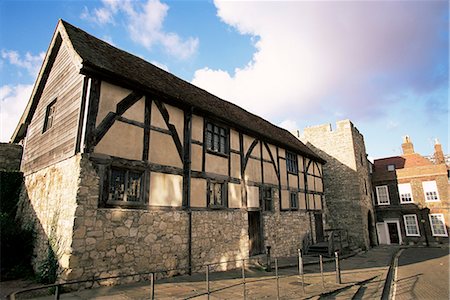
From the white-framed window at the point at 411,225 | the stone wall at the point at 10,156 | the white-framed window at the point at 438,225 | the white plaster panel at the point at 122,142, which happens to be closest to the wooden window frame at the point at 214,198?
the white plaster panel at the point at 122,142

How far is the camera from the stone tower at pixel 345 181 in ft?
66.5

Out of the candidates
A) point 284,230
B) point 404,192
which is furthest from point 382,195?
point 284,230

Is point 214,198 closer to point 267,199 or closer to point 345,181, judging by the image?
point 267,199

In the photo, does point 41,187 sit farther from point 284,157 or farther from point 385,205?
point 385,205

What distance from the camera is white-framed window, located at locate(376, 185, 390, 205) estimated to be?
26.2 m

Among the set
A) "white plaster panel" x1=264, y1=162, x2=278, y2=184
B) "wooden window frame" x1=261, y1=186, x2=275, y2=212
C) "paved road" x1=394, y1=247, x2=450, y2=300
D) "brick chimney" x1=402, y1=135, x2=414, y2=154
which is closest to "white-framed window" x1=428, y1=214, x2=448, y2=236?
"brick chimney" x1=402, y1=135, x2=414, y2=154

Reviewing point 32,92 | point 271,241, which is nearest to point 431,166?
point 271,241

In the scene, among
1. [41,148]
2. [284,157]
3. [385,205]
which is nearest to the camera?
[41,148]

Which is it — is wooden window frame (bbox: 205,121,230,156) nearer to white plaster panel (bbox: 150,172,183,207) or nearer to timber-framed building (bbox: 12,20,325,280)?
timber-framed building (bbox: 12,20,325,280)

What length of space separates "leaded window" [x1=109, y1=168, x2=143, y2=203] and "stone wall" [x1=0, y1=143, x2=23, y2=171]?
7.97m

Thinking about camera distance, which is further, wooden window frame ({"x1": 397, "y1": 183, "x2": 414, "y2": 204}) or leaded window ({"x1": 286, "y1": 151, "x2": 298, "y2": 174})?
wooden window frame ({"x1": 397, "y1": 183, "x2": 414, "y2": 204})

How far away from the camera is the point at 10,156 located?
1259cm

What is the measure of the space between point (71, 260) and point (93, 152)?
110 inches

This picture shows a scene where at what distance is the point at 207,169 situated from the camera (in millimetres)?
10789
